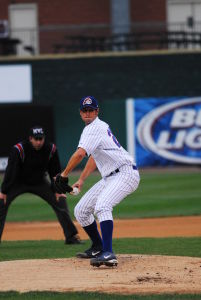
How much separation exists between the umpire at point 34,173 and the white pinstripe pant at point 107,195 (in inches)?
80.5

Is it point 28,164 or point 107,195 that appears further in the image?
point 28,164

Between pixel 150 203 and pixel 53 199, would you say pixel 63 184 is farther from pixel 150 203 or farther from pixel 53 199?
pixel 150 203

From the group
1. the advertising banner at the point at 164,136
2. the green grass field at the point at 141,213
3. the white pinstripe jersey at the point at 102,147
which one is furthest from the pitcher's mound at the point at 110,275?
the advertising banner at the point at 164,136

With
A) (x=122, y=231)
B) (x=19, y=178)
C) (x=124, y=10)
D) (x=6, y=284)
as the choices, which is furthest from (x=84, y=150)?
(x=124, y=10)

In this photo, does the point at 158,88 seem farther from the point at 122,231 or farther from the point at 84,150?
the point at 84,150

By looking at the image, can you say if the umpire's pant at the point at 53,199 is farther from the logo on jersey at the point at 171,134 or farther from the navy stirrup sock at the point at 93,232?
the logo on jersey at the point at 171,134

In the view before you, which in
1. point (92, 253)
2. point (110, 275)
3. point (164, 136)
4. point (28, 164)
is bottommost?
point (164, 136)

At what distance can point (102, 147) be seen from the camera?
29.9 feet

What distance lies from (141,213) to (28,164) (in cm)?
635

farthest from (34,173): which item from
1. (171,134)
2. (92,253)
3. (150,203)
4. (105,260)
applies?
(171,134)

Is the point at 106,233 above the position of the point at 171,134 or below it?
above

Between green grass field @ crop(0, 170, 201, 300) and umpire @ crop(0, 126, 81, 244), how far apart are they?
1.57 ft

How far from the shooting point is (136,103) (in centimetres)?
2866

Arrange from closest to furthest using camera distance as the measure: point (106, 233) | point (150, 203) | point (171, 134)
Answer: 1. point (106, 233)
2. point (150, 203)
3. point (171, 134)
